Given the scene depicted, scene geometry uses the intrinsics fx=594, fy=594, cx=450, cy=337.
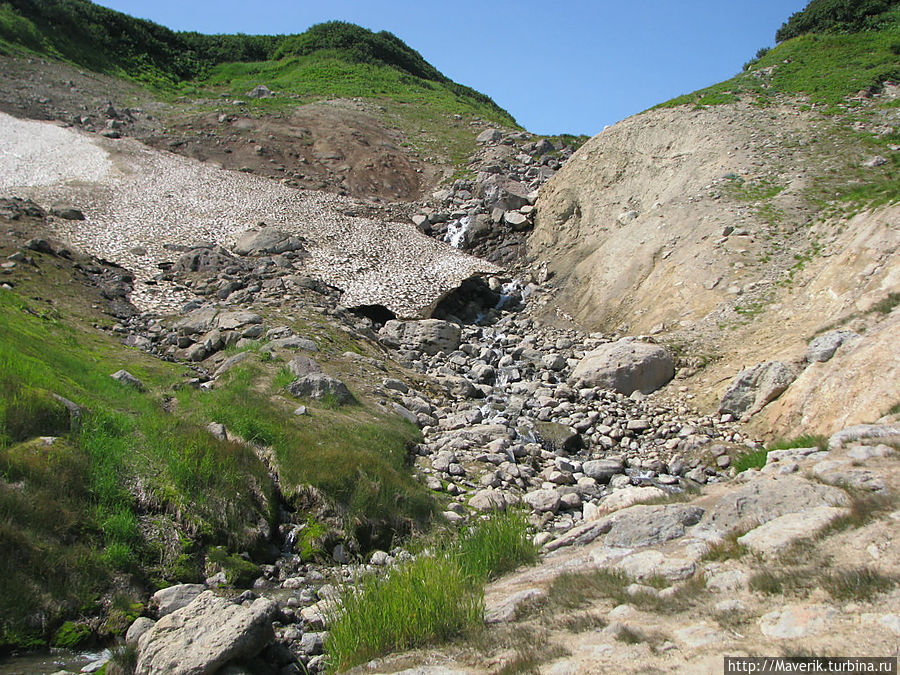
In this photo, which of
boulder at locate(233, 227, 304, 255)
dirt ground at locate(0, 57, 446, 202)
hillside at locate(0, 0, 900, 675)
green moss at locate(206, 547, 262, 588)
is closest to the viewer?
hillside at locate(0, 0, 900, 675)

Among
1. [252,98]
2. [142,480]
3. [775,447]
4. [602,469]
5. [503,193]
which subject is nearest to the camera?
[142,480]

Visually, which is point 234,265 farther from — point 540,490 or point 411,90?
point 411,90

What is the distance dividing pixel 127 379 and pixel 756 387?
13.2 metres

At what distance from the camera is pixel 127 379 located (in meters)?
11.6

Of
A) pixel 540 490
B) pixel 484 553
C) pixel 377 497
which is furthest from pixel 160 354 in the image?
pixel 484 553

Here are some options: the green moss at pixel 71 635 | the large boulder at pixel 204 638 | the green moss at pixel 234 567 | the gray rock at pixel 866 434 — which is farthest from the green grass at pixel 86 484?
the gray rock at pixel 866 434

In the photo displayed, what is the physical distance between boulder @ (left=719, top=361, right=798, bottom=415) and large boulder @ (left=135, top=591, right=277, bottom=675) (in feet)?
35.9

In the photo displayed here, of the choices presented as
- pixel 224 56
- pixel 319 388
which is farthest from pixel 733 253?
pixel 224 56

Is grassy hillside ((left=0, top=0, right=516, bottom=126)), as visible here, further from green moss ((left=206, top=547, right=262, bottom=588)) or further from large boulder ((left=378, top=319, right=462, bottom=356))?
green moss ((left=206, top=547, right=262, bottom=588))

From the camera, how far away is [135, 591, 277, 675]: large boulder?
17.6 feet

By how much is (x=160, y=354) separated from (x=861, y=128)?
24249 mm

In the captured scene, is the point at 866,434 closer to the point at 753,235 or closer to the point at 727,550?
the point at 727,550

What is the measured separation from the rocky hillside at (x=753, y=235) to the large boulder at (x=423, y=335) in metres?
4.03

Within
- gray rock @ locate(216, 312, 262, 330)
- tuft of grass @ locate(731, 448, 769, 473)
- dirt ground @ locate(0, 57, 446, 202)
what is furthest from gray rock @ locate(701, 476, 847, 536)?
dirt ground @ locate(0, 57, 446, 202)
